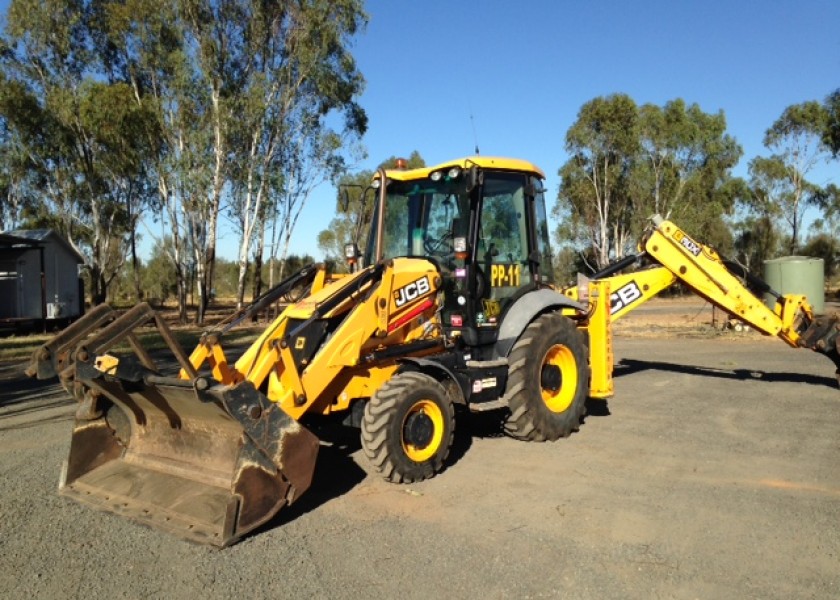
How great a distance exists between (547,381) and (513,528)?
2582 millimetres

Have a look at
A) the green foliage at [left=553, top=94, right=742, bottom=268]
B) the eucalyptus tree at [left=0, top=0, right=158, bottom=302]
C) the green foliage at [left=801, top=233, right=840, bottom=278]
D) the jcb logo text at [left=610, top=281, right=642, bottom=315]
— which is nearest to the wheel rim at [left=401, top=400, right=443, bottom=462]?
the jcb logo text at [left=610, top=281, right=642, bottom=315]

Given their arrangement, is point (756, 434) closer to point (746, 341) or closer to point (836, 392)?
point (836, 392)

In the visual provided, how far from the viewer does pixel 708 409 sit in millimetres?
8672

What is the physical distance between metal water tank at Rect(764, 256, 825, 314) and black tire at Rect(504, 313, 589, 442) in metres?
17.3

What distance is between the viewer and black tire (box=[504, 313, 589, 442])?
6.65 m

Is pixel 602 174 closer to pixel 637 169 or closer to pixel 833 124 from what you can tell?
pixel 637 169

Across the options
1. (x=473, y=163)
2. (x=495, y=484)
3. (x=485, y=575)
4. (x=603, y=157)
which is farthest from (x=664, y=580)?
(x=603, y=157)

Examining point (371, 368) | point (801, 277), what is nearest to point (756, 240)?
point (801, 277)

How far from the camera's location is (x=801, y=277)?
851 inches

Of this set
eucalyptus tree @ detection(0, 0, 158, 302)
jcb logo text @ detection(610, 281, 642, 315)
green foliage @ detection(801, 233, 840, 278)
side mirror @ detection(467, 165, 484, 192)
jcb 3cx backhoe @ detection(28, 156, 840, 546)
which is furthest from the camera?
green foliage @ detection(801, 233, 840, 278)

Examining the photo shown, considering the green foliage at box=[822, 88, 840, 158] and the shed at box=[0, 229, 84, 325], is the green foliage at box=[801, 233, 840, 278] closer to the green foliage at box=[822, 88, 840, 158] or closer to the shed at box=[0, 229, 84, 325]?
the green foliage at box=[822, 88, 840, 158]

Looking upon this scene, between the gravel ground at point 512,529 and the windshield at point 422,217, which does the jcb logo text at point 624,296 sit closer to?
the gravel ground at point 512,529

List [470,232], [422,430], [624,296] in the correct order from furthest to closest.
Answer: [624,296], [470,232], [422,430]

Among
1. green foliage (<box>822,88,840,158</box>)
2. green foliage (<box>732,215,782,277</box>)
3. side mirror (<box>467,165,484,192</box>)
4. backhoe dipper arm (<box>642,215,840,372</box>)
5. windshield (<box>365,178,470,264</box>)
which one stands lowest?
backhoe dipper arm (<box>642,215,840,372</box>)
